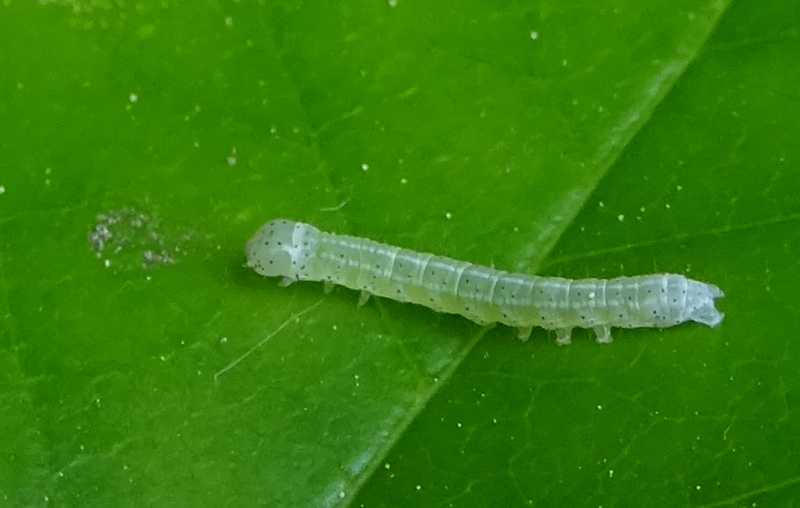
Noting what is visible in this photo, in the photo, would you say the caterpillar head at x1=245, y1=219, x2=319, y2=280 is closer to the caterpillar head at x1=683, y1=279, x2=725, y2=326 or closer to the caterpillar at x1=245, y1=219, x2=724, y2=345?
the caterpillar at x1=245, y1=219, x2=724, y2=345

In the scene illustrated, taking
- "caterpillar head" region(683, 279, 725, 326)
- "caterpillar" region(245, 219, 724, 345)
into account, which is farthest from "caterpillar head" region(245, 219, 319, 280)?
"caterpillar head" region(683, 279, 725, 326)

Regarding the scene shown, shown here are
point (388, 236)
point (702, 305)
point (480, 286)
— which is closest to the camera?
point (702, 305)

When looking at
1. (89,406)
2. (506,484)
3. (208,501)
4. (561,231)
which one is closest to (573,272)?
(561,231)

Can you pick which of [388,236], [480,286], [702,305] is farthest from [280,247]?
[702,305]

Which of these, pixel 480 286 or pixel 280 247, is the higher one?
pixel 280 247

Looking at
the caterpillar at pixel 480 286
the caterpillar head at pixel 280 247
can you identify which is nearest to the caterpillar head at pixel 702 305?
the caterpillar at pixel 480 286

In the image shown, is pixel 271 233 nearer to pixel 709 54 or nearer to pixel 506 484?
pixel 506 484

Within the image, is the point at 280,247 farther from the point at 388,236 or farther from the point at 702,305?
the point at 702,305

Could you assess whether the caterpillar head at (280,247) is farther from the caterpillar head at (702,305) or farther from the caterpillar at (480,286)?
the caterpillar head at (702,305)
